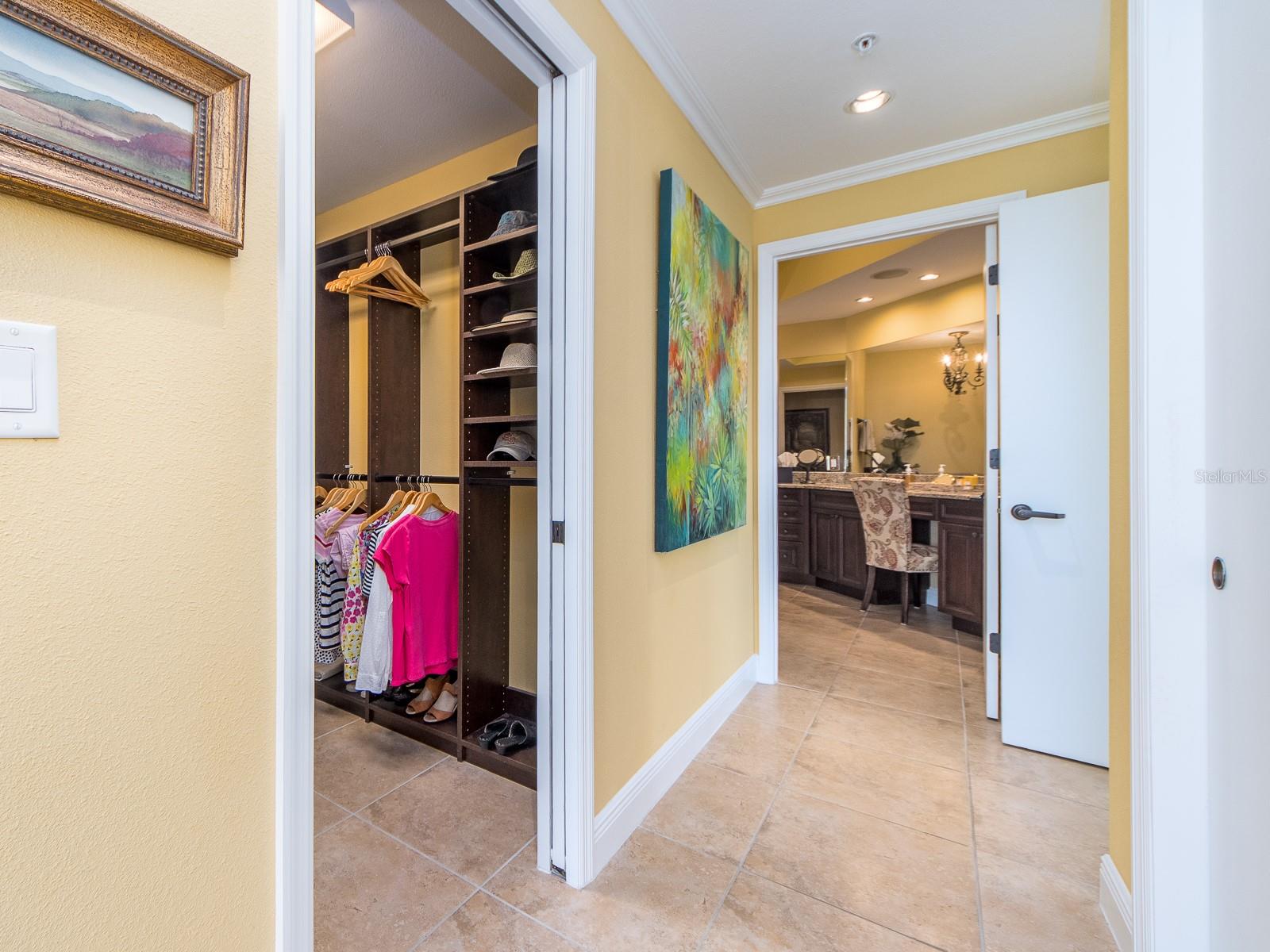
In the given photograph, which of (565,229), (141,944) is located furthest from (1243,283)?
(141,944)

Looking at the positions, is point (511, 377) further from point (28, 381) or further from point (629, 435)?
point (28, 381)

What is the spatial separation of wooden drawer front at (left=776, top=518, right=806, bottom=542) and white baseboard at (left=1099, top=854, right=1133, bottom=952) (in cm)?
373

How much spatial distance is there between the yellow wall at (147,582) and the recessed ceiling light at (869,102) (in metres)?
2.06

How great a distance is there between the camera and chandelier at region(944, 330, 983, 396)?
497 cm

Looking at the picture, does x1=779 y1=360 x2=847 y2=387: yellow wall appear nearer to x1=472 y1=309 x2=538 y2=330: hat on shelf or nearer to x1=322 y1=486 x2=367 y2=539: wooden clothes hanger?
x1=472 y1=309 x2=538 y2=330: hat on shelf

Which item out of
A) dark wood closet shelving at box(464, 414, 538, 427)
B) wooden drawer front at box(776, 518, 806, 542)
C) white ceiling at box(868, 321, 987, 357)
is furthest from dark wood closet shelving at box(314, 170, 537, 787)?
white ceiling at box(868, 321, 987, 357)

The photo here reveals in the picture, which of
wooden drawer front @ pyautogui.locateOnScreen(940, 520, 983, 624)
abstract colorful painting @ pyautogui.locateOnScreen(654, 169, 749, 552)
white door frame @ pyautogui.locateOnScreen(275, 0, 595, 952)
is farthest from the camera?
wooden drawer front @ pyautogui.locateOnScreen(940, 520, 983, 624)

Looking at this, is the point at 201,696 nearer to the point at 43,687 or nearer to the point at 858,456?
the point at 43,687

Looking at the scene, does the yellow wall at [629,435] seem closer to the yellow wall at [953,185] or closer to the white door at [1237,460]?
the yellow wall at [953,185]

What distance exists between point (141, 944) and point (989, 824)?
2132mm

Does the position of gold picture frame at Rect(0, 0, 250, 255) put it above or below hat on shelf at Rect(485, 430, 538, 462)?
above

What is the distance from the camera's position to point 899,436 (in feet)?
17.7

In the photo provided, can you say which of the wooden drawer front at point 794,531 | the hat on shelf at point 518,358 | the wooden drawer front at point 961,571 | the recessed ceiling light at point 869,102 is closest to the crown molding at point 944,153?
the recessed ceiling light at point 869,102

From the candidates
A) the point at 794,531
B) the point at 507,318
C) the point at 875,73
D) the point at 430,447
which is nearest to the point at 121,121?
the point at 507,318
